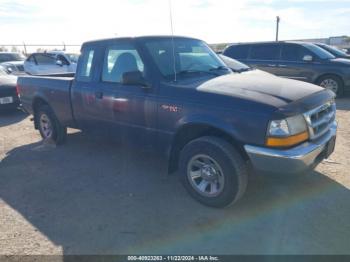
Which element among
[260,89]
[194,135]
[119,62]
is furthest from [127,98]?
[260,89]

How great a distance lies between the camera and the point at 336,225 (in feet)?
10.3

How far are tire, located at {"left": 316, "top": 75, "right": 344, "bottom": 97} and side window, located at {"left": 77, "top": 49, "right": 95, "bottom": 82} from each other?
24.4 feet

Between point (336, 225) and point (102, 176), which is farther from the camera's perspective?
point (102, 176)

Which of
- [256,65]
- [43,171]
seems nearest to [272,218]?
[43,171]

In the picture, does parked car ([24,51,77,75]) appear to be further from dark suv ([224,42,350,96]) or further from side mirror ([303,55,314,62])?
side mirror ([303,55,314,62])

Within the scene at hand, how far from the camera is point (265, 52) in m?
10.3

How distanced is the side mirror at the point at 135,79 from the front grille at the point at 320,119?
1.88m

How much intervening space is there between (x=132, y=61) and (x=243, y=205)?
2.31 metres

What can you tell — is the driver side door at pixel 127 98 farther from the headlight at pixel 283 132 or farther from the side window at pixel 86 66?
the headlight at pixel 283 132

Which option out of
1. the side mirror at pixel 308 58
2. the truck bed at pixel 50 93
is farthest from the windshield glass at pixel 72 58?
the side mirror at pixel 308 58

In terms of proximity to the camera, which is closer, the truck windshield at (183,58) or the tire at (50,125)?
the truck windshield at (183,58)

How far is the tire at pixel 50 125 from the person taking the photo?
19.1 ft

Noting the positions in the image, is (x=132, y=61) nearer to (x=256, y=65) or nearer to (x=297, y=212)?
(x=297, y=212)

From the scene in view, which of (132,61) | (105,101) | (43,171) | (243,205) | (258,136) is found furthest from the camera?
(43,171)
